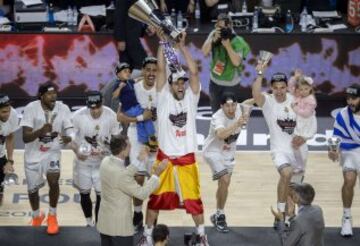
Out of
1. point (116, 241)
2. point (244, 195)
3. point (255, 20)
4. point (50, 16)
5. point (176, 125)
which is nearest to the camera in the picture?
point (116, 241)

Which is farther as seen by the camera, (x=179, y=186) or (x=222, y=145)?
(x=222, y=145)

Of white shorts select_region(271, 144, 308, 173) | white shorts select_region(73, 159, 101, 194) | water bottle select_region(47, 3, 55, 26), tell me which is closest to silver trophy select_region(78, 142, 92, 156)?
white shorts select_region(73, 159, 101, 194)

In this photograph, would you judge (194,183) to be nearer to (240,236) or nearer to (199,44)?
(240,236)

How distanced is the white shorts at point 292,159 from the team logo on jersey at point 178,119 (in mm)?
1237

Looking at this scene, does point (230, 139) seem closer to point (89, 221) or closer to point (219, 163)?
point (219, 163)

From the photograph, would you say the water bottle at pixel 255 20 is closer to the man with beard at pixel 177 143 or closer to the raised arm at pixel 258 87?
the raised arm at pixel 258 87

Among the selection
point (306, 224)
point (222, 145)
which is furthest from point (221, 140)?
point (306, 224)

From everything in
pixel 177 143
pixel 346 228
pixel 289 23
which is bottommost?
pixel 346 228

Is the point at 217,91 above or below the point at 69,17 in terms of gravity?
below

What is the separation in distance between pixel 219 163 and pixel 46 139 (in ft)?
6.05

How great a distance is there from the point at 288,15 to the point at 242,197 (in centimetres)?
442

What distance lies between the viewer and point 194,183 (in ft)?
32.7

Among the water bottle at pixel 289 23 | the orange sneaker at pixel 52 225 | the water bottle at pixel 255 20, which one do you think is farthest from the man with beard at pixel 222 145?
the water bottle at pixel 289 23

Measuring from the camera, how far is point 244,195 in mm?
12133
